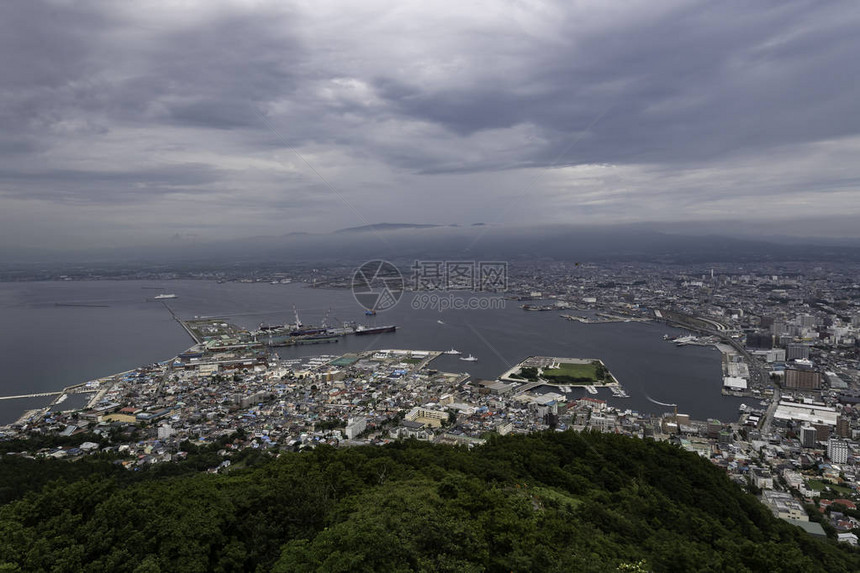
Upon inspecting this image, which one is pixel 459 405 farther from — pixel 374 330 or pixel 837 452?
pixel 374 330

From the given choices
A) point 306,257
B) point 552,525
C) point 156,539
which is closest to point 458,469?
point 552,525

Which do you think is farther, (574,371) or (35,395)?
(574,371)
